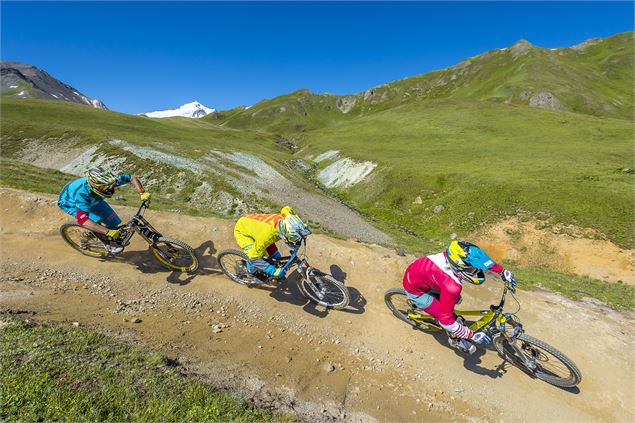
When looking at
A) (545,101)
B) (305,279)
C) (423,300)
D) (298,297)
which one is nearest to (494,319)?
(423,300)

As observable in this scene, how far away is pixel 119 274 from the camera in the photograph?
34.5ft

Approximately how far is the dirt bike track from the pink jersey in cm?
156

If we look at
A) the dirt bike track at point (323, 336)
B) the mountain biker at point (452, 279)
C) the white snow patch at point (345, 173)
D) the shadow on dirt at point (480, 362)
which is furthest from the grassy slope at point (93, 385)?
the white snow patch at point (345, 173)

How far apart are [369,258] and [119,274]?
9.59m

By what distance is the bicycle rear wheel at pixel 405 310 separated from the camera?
9375mm

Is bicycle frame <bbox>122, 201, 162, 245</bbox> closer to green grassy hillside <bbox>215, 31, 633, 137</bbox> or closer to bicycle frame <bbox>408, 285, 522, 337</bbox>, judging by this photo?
bicycle frame <bbox>408, 285, 522, 337</bbox>

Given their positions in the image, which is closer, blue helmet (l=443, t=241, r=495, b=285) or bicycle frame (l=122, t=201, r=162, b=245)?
blue helmet (l=443, t=241, r=495, b=285)

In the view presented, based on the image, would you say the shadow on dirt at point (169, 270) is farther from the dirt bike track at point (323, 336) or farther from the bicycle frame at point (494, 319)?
the bicycle frame at point (494, 319)

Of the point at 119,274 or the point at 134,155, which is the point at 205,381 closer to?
the point at 119,274

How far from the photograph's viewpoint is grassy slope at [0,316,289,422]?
15.8 feet

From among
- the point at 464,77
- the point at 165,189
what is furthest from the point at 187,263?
the point at 464,77

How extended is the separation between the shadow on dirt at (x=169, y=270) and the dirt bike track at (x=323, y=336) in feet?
0.21

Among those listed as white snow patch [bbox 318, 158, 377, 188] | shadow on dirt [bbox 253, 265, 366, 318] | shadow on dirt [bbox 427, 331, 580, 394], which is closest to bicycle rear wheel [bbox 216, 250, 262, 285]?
shadow on dirt [bbox 253, 265, 366, 318]

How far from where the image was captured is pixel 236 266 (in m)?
10.9
